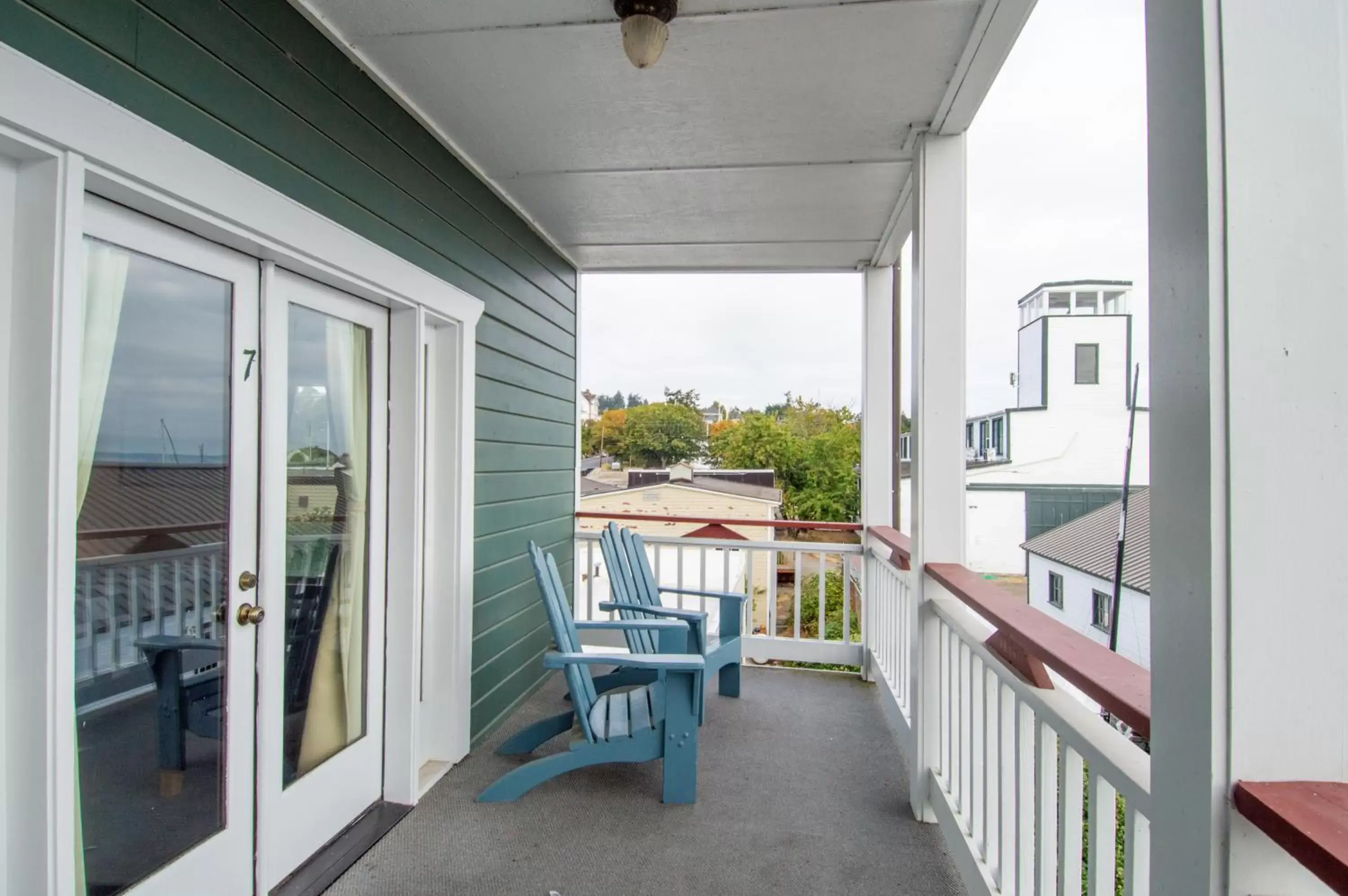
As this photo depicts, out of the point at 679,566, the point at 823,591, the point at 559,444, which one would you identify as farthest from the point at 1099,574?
the point at 679,566

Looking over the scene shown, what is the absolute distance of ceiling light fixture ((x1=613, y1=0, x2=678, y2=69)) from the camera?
Result: 5.69 feet

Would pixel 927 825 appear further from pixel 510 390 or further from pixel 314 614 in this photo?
pixel 510 390

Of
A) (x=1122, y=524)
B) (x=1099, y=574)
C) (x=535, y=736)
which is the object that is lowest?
(x=535, y=736)

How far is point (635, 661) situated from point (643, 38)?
197 centimetres

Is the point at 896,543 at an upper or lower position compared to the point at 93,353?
lower

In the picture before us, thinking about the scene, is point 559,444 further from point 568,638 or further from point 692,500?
point 568,638

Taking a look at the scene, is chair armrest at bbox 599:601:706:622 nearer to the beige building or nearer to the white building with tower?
the beige building

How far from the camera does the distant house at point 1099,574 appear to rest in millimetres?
1134

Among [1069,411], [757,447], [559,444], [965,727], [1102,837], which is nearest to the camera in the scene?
[1102,837]

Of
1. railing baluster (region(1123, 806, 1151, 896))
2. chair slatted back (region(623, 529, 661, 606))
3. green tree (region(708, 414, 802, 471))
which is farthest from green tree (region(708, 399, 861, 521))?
railing baluster (region(1123, 806, 1151, 896))

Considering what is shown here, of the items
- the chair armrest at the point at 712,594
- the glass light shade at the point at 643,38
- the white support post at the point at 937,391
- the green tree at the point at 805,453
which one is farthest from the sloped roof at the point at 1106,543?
the green tree at the point at 805,453

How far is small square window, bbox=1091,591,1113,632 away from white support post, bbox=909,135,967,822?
1076 mm

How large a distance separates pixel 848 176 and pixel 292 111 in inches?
84.1

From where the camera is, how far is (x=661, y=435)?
21.9 feet
